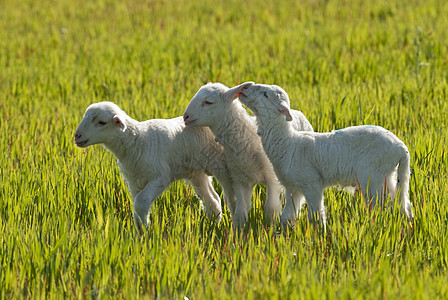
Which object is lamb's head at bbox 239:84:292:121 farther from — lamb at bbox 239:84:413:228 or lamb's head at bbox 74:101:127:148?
lamb's head at bbox 74:101:127:148

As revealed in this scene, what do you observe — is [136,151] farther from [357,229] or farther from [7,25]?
[7,25]

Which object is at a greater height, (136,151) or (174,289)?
(136,151)

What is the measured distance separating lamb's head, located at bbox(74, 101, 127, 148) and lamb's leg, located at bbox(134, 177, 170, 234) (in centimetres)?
42

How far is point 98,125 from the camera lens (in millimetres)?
4414

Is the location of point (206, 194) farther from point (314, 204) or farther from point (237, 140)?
point (314, 204)

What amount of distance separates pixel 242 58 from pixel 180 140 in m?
5.54

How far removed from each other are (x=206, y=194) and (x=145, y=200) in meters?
0.77

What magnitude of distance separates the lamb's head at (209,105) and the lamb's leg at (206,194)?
66 cm

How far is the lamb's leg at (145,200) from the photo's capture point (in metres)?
4.39

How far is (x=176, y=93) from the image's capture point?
8375mm

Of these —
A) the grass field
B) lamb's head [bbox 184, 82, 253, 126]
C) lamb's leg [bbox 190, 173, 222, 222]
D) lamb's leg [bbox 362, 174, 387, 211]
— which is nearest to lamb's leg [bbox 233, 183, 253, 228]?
the grass field

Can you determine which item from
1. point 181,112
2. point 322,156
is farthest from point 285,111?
point 181,112

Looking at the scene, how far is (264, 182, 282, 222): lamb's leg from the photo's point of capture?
468 cm

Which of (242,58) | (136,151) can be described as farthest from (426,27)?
(136,151)
